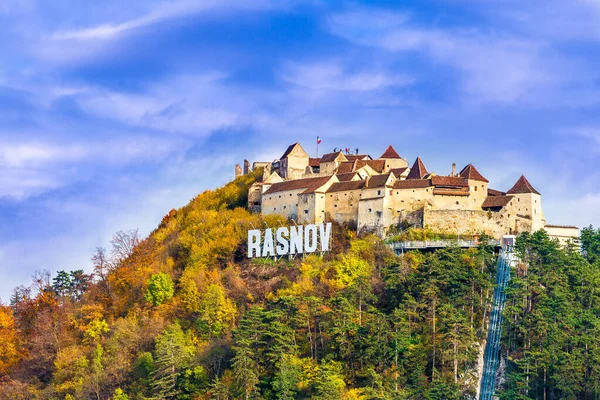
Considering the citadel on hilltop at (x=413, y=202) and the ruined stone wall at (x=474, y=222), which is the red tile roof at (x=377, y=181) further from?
the ruined stone wall at (x=474, y=222)

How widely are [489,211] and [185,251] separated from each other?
30.2 meters

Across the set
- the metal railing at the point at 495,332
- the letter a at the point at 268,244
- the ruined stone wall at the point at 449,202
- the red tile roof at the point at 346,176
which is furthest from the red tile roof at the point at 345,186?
the metal railing at the point at 495,332

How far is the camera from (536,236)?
100250mm

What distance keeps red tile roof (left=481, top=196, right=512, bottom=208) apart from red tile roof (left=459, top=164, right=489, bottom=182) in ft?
6.84

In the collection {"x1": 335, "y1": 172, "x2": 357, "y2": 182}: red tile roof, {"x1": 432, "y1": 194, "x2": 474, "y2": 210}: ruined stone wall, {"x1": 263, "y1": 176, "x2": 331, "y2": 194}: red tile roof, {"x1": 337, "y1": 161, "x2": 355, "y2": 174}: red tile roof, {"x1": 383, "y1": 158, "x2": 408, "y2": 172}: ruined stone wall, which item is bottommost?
{"x1": 432, "y1": 194, "x2": 474, "y2": 210}: ruined stone wall

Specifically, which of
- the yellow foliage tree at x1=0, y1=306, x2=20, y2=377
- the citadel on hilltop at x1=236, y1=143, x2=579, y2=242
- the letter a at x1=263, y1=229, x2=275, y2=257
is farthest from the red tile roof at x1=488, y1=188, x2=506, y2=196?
the yellow foliage tree at x1=0, y1=306, x2=20, y2=377

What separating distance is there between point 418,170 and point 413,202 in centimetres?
615

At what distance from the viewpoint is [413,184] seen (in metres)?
108

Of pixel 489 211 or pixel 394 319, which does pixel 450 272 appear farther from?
pixel 489 211

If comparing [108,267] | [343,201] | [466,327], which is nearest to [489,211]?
[343,201]

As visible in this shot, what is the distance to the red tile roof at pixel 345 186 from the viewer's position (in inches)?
4294

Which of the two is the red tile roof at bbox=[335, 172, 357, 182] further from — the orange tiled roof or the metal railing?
the metal railing

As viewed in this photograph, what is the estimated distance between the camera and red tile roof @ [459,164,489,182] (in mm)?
109562

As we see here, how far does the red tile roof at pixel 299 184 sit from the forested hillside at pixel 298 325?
3929 millimetres
